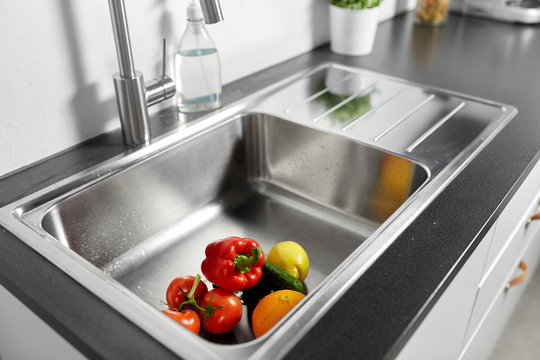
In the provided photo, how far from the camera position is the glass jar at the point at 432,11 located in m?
1.74

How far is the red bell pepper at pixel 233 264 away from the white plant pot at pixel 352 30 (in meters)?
0.84

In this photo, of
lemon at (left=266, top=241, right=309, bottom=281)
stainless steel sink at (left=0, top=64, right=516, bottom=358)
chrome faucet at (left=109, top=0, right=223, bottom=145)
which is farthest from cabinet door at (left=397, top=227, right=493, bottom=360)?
chrome faucet at (left=109, top=0, right=223, bottom=145)

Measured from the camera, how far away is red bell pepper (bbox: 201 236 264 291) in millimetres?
781

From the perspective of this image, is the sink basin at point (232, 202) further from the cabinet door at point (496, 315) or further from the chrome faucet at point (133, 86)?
the cabinet door at point (496, 315)

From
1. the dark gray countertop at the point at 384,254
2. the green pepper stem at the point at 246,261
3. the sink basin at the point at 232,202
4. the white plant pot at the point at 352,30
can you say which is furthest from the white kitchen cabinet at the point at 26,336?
the white plant pot at the point at 352,30

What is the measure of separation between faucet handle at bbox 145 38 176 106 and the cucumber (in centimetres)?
40

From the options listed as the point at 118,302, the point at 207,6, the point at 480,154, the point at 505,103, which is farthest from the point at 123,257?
the point at 505,103

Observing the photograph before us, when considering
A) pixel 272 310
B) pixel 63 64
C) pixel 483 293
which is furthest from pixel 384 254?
pixel 63 64

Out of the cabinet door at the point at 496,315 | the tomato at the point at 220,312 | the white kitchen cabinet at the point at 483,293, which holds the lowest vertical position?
the cabinet door at the point at 496,315

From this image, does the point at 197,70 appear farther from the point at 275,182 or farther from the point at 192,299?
the point at 192,299

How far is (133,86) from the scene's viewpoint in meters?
0.93

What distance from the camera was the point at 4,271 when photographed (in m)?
0.70

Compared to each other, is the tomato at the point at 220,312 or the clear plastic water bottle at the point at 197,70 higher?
the clear plastic water bottle at the point at 197,70

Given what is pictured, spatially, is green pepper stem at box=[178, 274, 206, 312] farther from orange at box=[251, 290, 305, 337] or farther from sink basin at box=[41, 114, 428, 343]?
sink basin at box=[41, 114, 428, 343]
